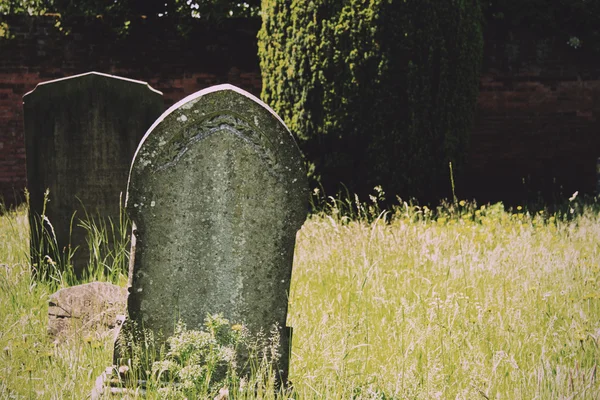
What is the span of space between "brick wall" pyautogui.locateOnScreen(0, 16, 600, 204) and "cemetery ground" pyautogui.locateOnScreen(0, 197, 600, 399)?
352cm

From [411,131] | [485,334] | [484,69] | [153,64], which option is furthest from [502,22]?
[485,334]

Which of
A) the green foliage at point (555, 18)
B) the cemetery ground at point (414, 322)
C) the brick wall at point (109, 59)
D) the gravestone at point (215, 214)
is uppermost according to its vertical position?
the green foliage at point (555, 18)

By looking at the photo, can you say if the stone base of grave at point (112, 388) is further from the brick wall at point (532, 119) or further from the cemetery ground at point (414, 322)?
the brick wall at point (532, 119)

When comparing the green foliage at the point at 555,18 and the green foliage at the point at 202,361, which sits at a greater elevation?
the green foliage at the point at 555,18

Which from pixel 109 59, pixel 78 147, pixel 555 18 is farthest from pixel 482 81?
pixel 78 147

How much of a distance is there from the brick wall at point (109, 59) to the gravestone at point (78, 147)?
155 inches

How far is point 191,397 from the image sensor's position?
265 centimetres

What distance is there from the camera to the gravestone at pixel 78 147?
4699 millimetres

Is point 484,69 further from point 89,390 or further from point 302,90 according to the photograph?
point 89,390

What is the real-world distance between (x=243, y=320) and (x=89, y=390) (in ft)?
2.52

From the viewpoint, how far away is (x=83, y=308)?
3.65 metres

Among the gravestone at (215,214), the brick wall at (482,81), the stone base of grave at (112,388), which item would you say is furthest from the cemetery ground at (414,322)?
the brick wall at (482,81)

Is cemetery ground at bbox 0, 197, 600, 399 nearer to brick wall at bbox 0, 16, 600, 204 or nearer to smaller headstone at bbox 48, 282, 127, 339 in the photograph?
smaller headstone at bbox 48, 282, 127, 339

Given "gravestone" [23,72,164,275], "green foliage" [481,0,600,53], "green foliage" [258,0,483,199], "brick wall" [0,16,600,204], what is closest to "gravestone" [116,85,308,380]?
"gravestone" [23,72,164,275]
